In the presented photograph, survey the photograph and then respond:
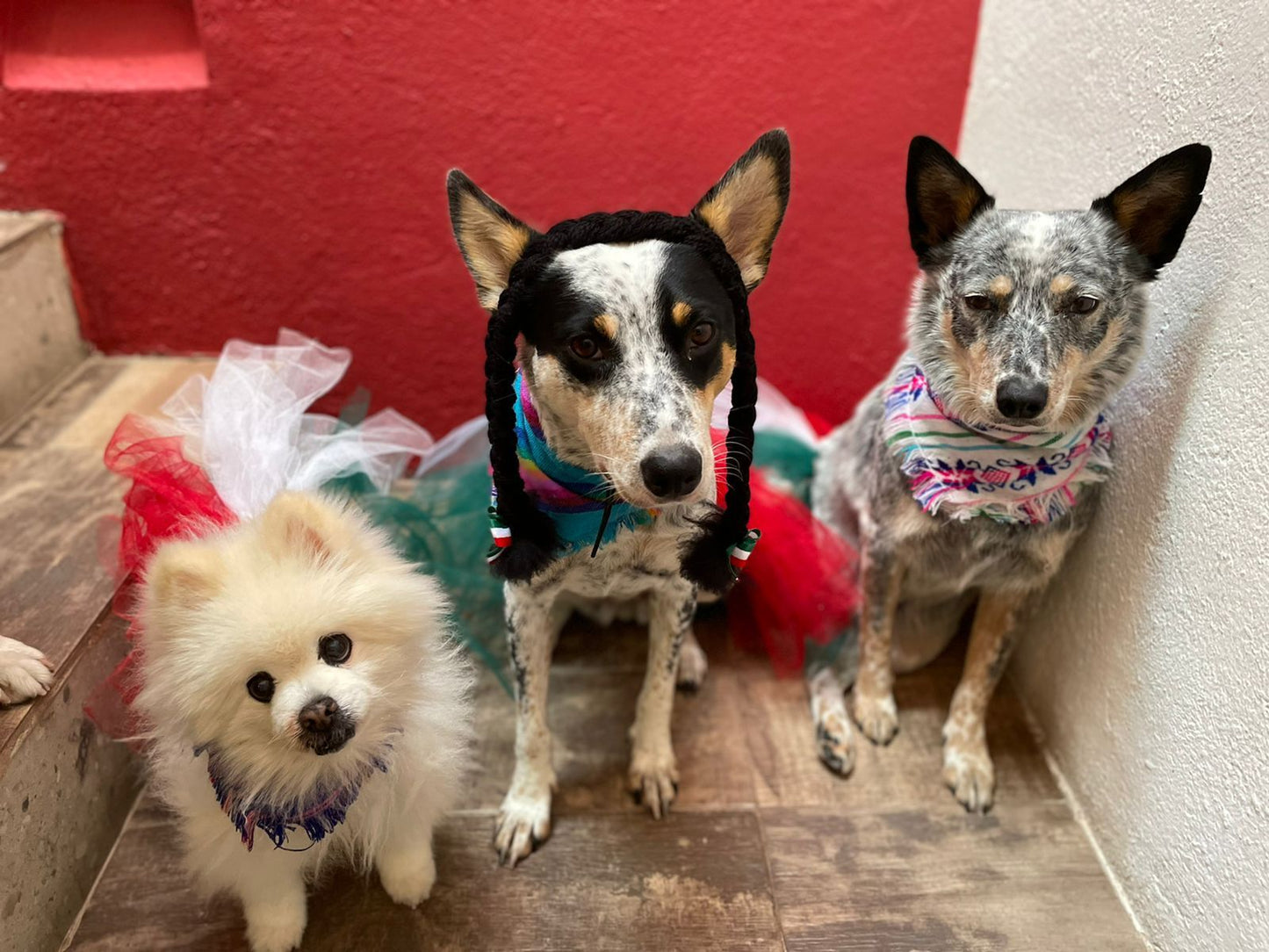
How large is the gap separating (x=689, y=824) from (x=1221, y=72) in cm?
154

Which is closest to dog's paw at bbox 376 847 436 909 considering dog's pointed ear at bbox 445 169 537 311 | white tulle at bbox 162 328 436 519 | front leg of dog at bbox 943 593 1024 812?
white tulle at bbox 162 328 436 519

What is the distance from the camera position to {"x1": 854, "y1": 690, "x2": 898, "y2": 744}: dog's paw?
185 centimetres

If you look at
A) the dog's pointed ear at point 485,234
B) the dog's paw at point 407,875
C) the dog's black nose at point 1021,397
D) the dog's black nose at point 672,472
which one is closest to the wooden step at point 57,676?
the dog's paw at point 407,875

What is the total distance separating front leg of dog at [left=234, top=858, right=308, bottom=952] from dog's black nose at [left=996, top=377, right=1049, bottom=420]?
1.32 m

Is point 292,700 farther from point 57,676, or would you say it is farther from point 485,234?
point 485,234

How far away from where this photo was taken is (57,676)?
1400 millimetres

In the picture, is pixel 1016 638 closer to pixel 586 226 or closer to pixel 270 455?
pixel 586 226

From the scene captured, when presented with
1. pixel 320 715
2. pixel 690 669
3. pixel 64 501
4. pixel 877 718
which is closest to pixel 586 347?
pixel 320 715

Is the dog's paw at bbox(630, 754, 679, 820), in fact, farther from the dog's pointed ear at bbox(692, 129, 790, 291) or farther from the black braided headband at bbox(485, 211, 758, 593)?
the dog's pointed ear at bbox(692, 129, 790, 291)

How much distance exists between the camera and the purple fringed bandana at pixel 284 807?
1.22 metres

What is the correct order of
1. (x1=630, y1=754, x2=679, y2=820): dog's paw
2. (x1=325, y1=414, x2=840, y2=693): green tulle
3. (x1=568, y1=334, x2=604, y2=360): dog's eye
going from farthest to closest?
(x1=325, y1=414, x2=840, y2=693): green tulle
(x1=630, y1=754, x2=679, y2=820): dog's paw
(x1=568, y1=334, x2=604, y2=360): dog's eye

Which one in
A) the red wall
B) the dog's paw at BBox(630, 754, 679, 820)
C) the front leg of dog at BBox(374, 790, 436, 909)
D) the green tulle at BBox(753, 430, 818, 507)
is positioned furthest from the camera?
the green tulle at BBox(753, 430, 818, 507)

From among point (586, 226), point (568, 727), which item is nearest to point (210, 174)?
point (586, 226)

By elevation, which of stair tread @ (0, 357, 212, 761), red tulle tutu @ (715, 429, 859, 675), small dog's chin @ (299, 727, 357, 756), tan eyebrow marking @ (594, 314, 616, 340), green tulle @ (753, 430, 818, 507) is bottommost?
red tulle tutu @ (715, 429, 859, 675)
